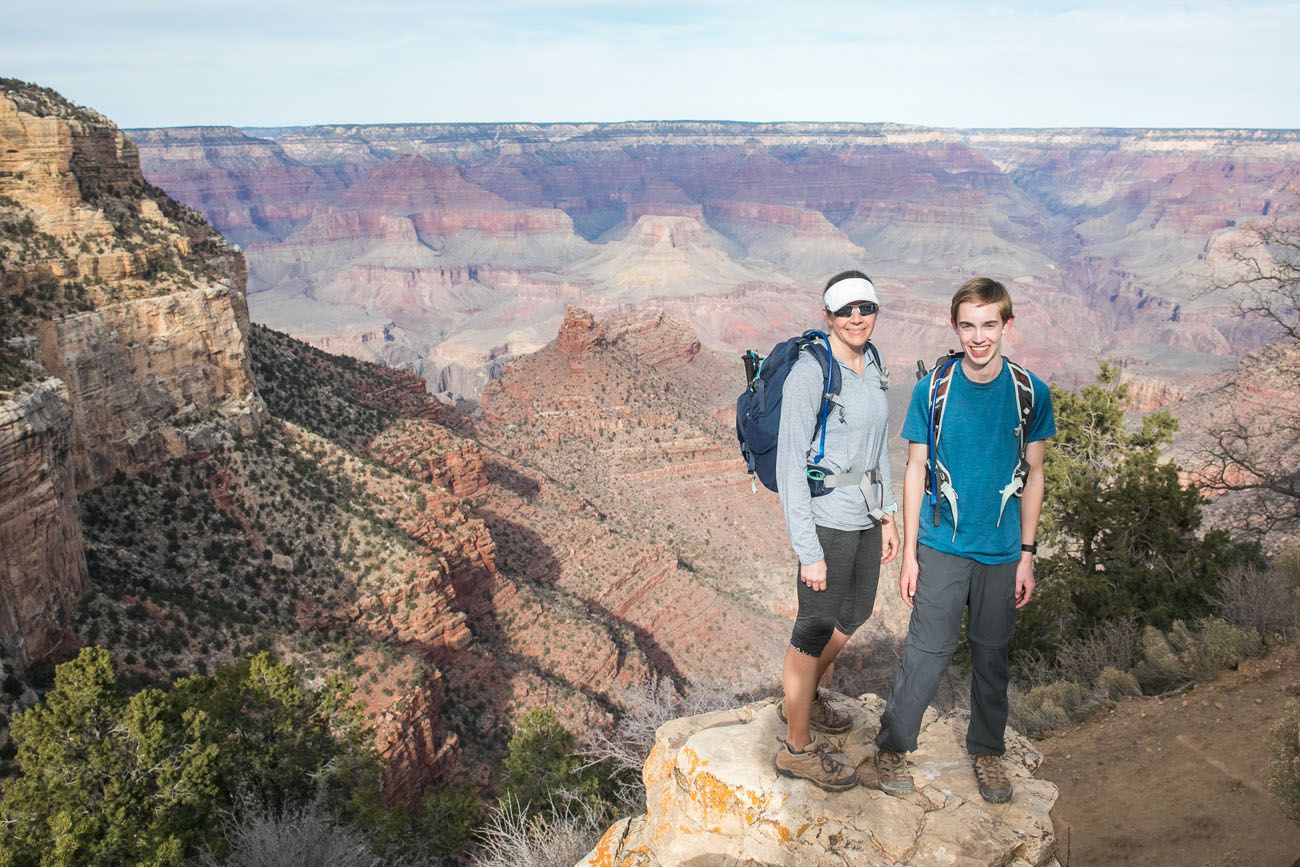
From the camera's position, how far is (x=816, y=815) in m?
5.61

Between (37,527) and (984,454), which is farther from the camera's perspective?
(37,527)

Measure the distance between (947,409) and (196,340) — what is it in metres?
18.3

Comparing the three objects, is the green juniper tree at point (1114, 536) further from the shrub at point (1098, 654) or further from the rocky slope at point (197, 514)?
the rocky slope at point (197, 514)

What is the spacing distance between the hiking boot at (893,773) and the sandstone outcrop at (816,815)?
0.07 metres

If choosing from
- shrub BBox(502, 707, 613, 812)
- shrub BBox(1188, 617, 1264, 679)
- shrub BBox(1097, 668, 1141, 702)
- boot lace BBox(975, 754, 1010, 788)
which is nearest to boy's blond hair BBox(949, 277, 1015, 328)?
boot lace BBox(975, 754, 1010, 788)

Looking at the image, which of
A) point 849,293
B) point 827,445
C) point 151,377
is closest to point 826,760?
point 827,445

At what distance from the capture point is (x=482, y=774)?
17484 millimetres

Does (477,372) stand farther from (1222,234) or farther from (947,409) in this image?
(1222,234)

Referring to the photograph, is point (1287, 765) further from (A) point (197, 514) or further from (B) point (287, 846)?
(A) point (197, 514)

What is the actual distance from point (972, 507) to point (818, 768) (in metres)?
2.15

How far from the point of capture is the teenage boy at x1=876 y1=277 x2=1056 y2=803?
5.42 metres

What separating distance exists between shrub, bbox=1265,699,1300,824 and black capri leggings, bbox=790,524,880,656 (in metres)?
3.54

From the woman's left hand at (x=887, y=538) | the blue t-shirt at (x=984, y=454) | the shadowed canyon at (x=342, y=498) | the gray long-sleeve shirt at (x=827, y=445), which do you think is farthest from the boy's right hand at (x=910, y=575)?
the shadowed canyon at (x=342, y=498)

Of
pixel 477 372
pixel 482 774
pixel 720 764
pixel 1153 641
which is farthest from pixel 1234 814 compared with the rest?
pixel 477 372
